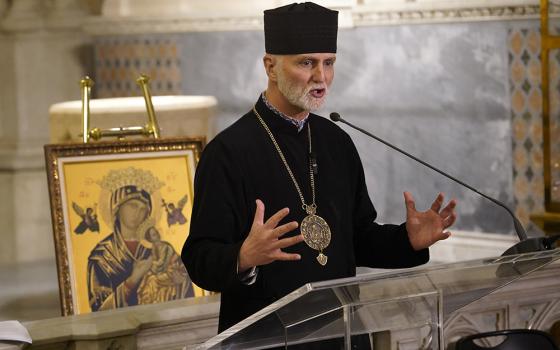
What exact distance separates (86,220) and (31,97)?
16.9ft

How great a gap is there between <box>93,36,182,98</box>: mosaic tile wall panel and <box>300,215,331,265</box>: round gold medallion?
7074 millimetres

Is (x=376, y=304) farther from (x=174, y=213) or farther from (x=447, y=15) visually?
(x=447, y=15)

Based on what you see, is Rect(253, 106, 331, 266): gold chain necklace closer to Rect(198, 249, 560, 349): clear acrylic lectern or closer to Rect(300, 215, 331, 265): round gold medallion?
Rect(300, 215, 331, 265): round gold medallion

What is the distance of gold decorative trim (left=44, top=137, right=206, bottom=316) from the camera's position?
5.49 metres

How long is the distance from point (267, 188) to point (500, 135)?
14.1ft

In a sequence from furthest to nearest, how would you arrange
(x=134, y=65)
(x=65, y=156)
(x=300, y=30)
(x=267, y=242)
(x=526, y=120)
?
(x=134, y=65) < (x=526, y=120) < (x=65, y=156) < (x=300, y=30) < (x=267, y=242)

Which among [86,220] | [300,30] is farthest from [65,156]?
[300,30]

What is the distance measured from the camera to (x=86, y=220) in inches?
222

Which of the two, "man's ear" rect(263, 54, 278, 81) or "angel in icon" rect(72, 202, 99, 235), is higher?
"man's ear" rect(263, 54, 278, 81)

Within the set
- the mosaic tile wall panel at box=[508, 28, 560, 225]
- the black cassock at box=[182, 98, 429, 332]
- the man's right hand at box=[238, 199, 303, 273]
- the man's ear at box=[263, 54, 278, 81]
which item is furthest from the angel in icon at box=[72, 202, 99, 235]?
the mosaic tile wall panel at box=[508, 28, 560, 225]

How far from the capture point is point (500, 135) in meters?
7.50

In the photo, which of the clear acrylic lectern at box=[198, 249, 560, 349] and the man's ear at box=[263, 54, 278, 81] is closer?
the clear acrylic lectern at box=[198, 249, 560, 349]

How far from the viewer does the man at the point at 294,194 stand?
3.28 metres

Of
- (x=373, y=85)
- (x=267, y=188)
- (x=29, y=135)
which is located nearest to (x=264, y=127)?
(x=267, y=188)
